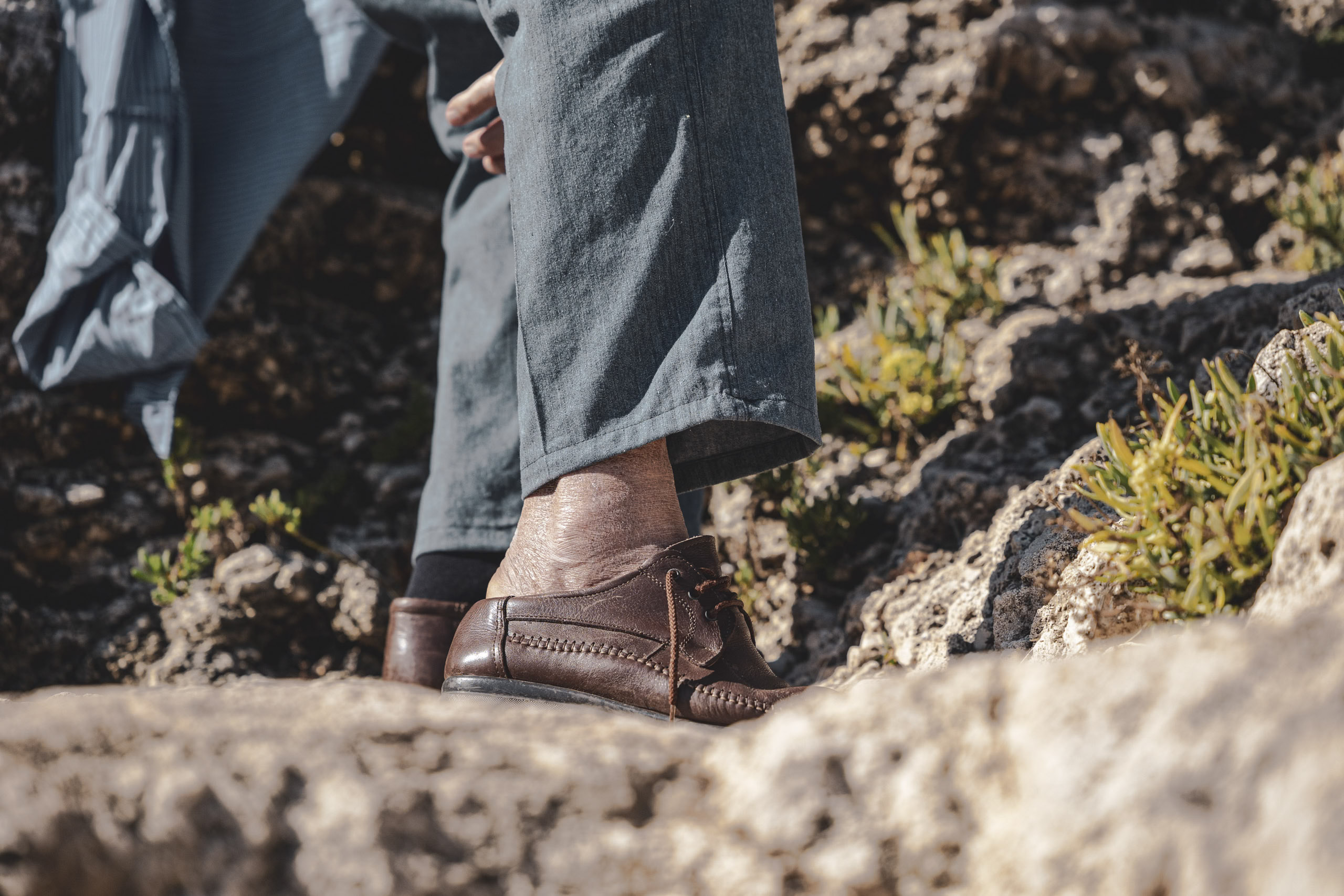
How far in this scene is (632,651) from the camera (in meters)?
1.56

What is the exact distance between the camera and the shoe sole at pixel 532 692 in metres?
1.56

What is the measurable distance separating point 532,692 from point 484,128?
147 cm

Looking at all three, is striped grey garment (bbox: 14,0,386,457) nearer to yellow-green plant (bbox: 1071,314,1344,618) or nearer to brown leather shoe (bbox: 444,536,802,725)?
brown leather shoe (bbox: 444,536,802,725)

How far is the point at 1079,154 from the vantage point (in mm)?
3564

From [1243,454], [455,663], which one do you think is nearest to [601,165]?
[455,663]

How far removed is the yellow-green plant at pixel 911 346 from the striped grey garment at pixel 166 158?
1.98 m

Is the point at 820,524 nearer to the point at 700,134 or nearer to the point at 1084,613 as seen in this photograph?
the point at 1084,613

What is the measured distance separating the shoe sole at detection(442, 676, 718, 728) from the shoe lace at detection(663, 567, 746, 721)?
53 millimetres

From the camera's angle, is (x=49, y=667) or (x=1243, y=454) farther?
(x=49, y=667)

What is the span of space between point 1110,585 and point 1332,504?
0.47 m

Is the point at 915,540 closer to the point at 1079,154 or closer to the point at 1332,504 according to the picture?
the point at 1332,504

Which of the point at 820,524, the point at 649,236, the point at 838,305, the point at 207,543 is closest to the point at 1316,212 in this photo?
the point at 838,305

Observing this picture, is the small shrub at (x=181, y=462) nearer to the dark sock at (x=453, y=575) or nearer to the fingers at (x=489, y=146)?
the dark sock at (x=453, y=575)

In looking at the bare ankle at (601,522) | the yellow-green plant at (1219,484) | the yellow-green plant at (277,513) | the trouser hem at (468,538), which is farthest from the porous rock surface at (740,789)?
the yellow-green plant at (277,513)
